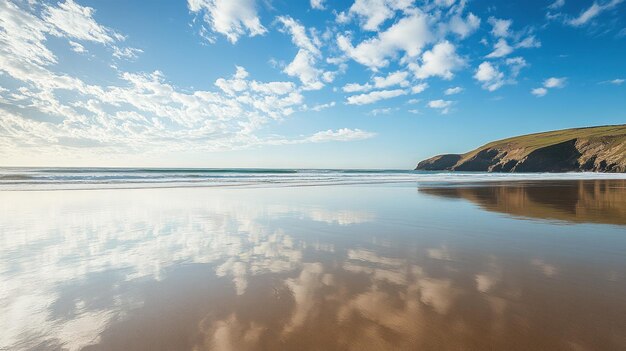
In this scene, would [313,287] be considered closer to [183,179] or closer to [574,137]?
[183,179]

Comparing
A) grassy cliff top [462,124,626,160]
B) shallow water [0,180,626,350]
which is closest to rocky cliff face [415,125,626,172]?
grassy cliff top [462,124,626,160]

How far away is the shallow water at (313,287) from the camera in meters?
3.03

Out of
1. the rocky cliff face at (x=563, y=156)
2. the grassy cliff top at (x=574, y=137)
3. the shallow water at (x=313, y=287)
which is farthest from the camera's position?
the grassy cliff top at (x=574, y=137)

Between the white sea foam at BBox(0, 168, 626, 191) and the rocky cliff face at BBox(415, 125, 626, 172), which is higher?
the rocky cliff face at BBox(415, 125, 626, 172)

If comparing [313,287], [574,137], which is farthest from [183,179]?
[574,137]

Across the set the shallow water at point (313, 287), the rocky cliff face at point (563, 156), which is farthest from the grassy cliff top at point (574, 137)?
the shallow water at point (313, 287)

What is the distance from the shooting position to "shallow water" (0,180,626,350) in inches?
119

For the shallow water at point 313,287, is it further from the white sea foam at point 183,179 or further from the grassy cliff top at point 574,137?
the grassy cliff top at point 574,137

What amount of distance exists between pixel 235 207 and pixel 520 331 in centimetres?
1125

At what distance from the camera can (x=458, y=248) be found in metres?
6.37

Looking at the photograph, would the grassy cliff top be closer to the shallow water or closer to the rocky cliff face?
the rocky cliff face

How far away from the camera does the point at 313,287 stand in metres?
4.30

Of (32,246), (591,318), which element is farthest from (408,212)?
(32,246)

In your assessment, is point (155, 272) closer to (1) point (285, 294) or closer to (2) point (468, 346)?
(1) point (285, 294)
